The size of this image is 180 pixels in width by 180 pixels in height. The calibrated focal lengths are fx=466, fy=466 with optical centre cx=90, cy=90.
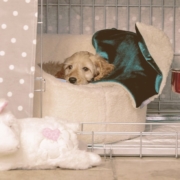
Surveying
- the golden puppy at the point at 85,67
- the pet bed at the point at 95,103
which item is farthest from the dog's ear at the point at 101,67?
the pet bed at the point at 95,103

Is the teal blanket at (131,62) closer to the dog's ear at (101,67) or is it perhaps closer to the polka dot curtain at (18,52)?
the dog's ear at (101,67)

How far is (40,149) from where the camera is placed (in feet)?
4.81

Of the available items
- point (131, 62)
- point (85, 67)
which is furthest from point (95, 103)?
point (85, 67)

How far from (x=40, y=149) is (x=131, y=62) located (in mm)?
651

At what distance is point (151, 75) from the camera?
1851 mm

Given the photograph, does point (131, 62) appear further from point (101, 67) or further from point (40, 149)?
point (40, 149)

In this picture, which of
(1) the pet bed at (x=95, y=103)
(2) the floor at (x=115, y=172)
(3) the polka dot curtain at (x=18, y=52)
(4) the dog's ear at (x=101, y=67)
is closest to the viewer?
(2) the floor at (x=115, y=172)

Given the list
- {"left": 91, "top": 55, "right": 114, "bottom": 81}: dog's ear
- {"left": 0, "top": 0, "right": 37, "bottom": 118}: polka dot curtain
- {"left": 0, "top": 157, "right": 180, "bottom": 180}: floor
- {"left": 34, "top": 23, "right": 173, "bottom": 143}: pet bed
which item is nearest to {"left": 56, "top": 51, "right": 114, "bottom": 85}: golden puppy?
{"left": 91, "top": 55, "right": 114, "bottom": 81}: dog's ear

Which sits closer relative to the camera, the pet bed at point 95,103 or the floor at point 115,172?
the floor at point 115,172

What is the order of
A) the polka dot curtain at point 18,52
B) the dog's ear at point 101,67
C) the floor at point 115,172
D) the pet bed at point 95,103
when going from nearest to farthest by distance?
1. the floor at point 115,172
2. the polka dot curtain at point 18,52
3. the pet bed at point 95,103
4. the dog's ear at point 101,67

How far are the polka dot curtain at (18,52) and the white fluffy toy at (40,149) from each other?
166 millimetres

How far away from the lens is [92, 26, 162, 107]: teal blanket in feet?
5.94

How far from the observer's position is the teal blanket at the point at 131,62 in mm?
1811

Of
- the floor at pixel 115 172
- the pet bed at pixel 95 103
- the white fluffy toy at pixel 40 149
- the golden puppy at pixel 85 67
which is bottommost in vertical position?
the floor at pixel 115 172
